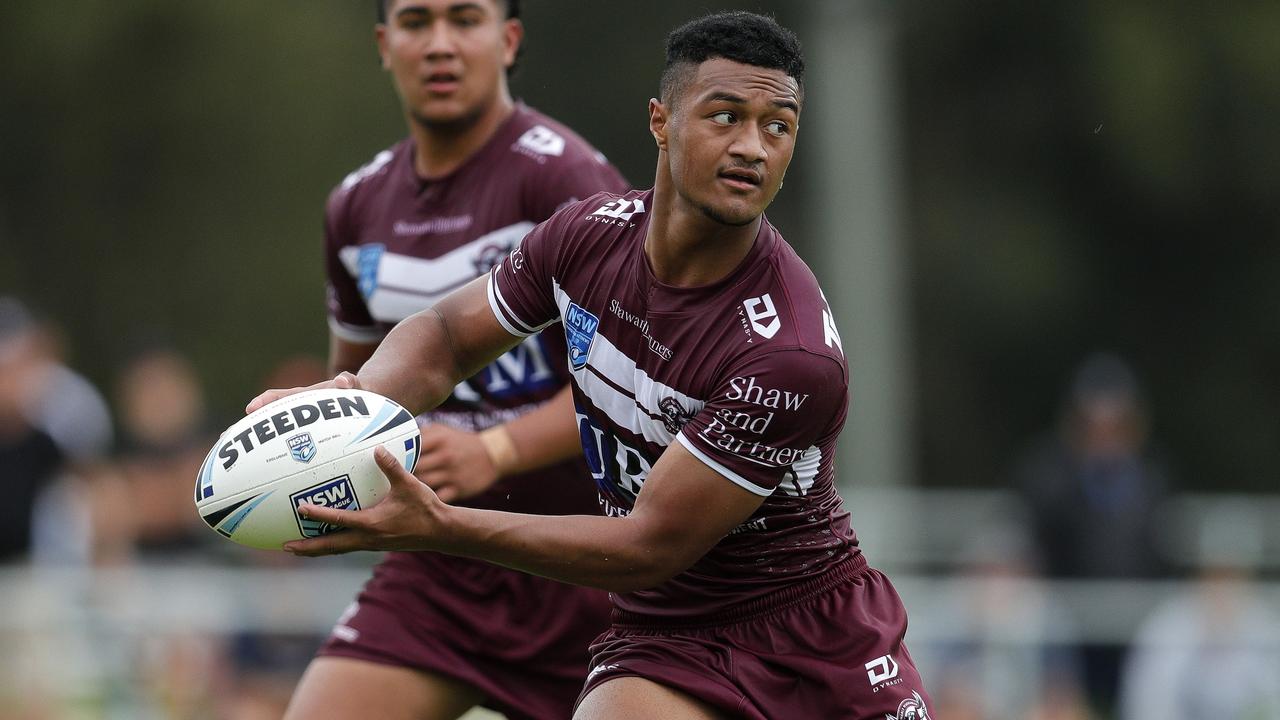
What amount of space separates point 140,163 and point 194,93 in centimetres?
110

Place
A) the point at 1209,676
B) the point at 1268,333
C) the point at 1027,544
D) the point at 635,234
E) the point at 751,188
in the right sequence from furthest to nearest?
1. the point at 1268,333
2. the point at 1027,544
3. the point at 1209,676
4. the point at 635,234
5. the point at 751,188

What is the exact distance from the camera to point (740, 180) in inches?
185

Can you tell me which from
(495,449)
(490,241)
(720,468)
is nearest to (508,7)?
(490,241)

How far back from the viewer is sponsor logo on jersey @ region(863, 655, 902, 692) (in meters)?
4.94

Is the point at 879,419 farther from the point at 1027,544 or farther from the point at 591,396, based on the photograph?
the point at 591,396

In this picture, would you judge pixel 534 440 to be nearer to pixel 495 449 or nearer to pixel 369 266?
pixel 495 449

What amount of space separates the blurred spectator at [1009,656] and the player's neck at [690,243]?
233 inches

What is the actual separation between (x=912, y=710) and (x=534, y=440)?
4.85 ft

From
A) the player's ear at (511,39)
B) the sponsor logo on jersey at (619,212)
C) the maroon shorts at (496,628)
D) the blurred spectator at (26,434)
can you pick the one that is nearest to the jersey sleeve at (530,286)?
the sponsor logo on jersey at (619,212)

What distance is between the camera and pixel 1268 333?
2306 cm

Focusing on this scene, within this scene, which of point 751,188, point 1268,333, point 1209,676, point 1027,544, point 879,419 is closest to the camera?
point 751,188

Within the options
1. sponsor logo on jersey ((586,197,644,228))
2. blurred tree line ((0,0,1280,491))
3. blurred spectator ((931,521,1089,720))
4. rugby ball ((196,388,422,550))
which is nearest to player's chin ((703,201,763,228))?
sponsor logo on jersey ((586,197,644,228))

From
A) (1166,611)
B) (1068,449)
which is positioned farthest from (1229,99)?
(1166,611)

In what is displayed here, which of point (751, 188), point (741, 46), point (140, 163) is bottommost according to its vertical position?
point (140, 163)
